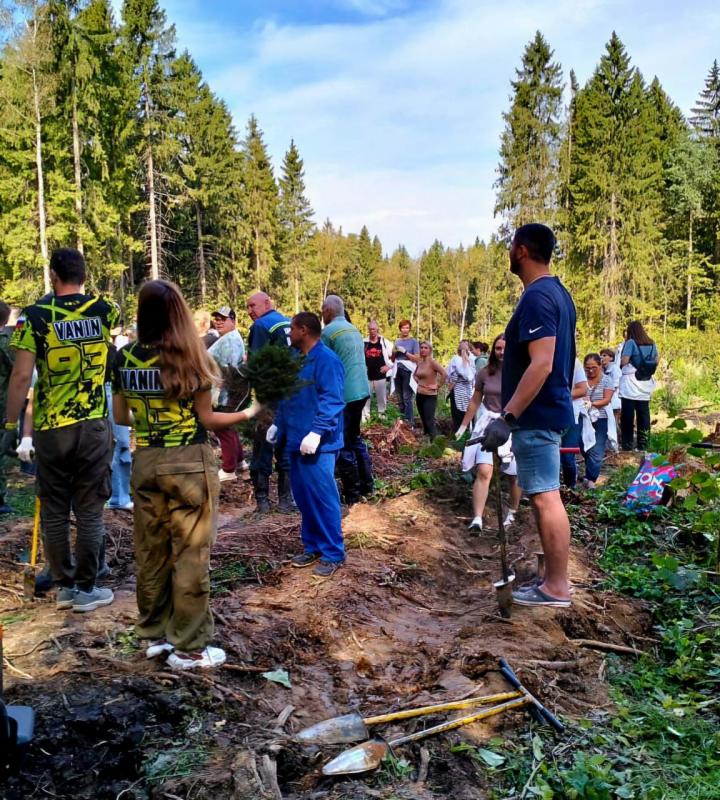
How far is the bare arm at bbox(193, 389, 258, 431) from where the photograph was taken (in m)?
3.28

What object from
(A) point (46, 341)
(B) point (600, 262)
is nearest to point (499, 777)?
(A) point (46, 341)

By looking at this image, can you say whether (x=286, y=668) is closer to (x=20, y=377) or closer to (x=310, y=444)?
(x=310, y=444)

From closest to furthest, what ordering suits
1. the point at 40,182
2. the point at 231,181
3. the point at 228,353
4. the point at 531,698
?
the point at 531,698, the point at 228,353, the point at 40,182, the point at 231,181

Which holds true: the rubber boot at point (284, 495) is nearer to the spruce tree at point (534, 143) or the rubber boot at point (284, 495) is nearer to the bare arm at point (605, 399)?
the bare arm at point (605, 399)

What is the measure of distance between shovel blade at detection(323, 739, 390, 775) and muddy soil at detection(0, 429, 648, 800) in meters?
0.05

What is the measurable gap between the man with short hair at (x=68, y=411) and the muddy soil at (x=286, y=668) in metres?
0.42

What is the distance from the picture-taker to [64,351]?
392cm

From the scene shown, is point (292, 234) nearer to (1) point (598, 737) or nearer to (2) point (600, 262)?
(2) point (600, 262)

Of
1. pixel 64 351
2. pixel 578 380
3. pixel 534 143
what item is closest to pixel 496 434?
pixel 64 351

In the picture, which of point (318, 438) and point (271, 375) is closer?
point (271, 375)

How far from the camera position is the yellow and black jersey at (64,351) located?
3842 mm

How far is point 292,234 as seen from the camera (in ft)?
154

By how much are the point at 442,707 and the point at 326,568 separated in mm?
2096

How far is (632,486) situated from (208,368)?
5.05m
